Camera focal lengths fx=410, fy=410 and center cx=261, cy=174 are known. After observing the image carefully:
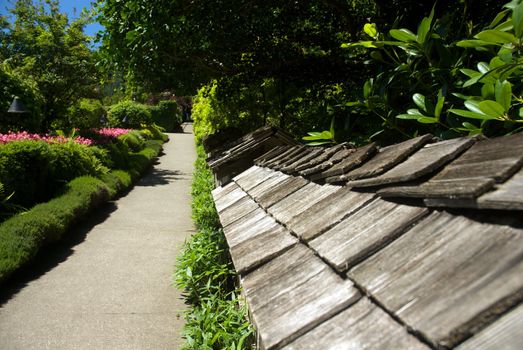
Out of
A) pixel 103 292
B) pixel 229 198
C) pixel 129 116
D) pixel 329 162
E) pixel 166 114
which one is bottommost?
pixel 103 292

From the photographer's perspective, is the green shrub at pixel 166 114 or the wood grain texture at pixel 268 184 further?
the green shrub at pixel 166 114

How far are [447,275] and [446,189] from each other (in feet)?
1.15

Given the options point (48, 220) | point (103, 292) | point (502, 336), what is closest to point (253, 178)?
point (502, 336)

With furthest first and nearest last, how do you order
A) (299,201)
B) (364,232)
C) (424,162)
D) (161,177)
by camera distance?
(161,177)
(299,201)
(424,162)
(364,232)

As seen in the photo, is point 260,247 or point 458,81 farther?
point 458,81

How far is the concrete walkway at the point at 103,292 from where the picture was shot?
488 centimetres

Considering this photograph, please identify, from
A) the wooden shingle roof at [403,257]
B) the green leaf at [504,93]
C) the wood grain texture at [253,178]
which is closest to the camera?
the wooden shingle roof at [403,257]

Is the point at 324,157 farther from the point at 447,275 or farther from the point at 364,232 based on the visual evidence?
the point at 447,275

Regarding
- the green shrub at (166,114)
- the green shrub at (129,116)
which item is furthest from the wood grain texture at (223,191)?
the green shrub at (166,114)

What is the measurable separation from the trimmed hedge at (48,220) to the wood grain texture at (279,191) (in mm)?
4987

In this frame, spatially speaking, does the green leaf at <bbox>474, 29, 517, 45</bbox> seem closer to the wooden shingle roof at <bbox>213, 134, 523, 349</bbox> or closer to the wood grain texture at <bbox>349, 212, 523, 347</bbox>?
the wooden shingle roof at <bbox>213, 134, 523, 349</bbox>

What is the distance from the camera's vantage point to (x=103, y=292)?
6137mm

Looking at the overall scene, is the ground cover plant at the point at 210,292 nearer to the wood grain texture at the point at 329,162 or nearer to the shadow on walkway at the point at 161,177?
the wood grain texture at the point at 329,162

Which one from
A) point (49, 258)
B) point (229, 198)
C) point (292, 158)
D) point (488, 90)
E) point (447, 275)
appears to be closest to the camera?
point (447, 275)
